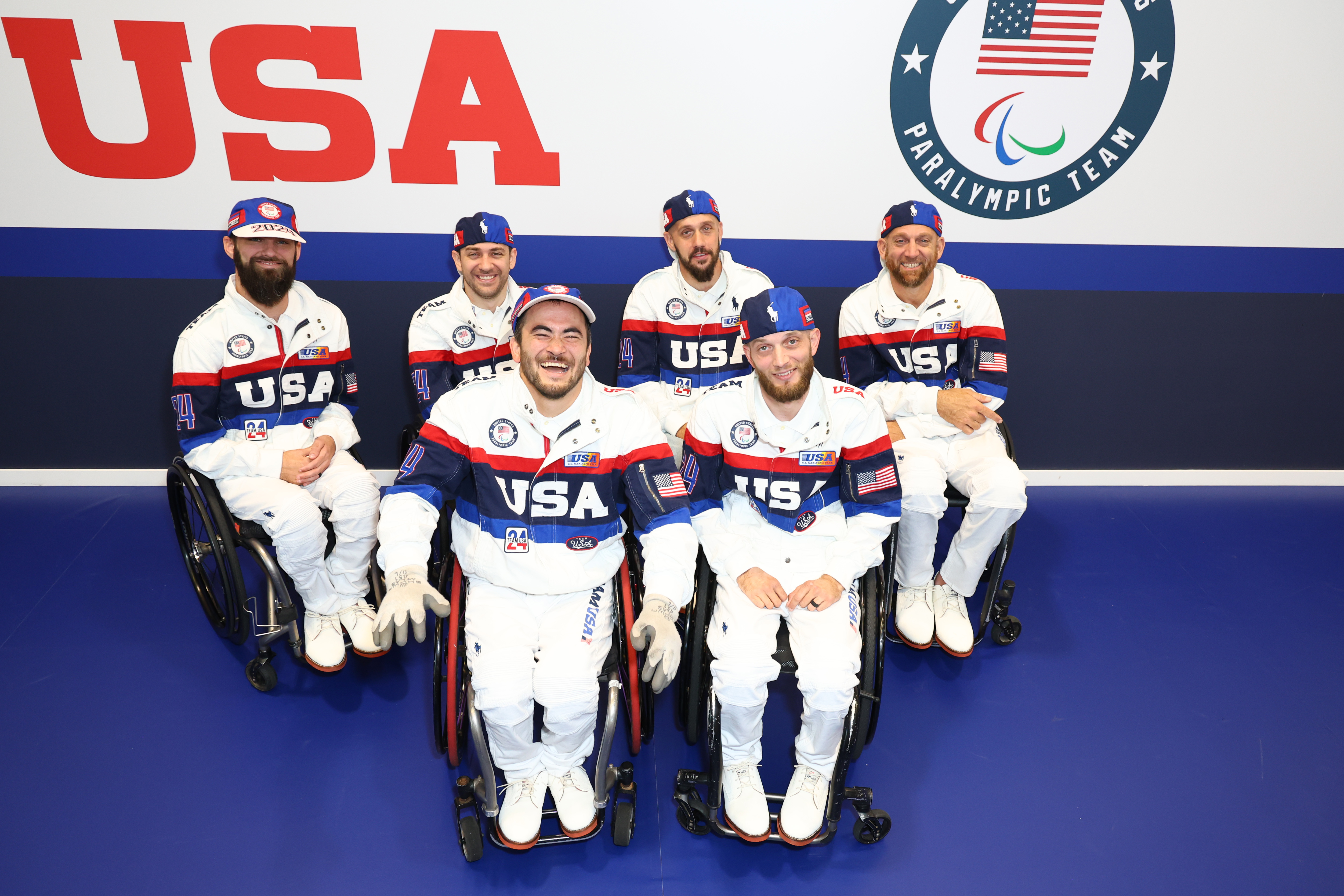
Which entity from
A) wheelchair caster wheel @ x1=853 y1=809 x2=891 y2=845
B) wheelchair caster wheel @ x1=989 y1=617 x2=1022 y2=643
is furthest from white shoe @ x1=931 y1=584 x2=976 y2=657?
wheelchair caster wheel @ x1=853 y1=809 x2=891 y2=845

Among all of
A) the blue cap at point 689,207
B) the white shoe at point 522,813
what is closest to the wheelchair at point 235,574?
the white shoe at point 522,813

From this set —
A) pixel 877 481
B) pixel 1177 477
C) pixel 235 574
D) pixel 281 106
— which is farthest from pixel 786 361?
pixel 1177 477

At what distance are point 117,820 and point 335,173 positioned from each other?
2747 mm

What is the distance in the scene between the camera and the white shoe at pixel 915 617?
3.21 m

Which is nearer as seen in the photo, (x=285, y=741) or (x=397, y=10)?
(x=285, y=741)

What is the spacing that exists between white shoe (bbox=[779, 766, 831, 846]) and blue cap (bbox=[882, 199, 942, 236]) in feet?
7.31

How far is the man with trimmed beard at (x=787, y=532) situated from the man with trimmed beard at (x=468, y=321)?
47.2 inches

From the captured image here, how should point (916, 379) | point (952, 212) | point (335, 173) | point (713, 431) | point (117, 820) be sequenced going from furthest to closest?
point (952, 212) < point (335, 173) < point (916, 379) < point (713, 431) < point (117, 820)

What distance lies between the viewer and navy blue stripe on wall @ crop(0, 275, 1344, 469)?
400 cm

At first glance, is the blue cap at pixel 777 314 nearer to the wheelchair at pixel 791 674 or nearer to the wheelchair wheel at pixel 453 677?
the wheelchair at pixel 791 674

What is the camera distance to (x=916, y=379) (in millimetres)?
3527

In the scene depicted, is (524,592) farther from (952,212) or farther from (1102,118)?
(1102,118)

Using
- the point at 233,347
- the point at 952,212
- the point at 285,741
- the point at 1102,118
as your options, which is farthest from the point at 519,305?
the point at 1102,118

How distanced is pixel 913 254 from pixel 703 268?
891 millimetres
